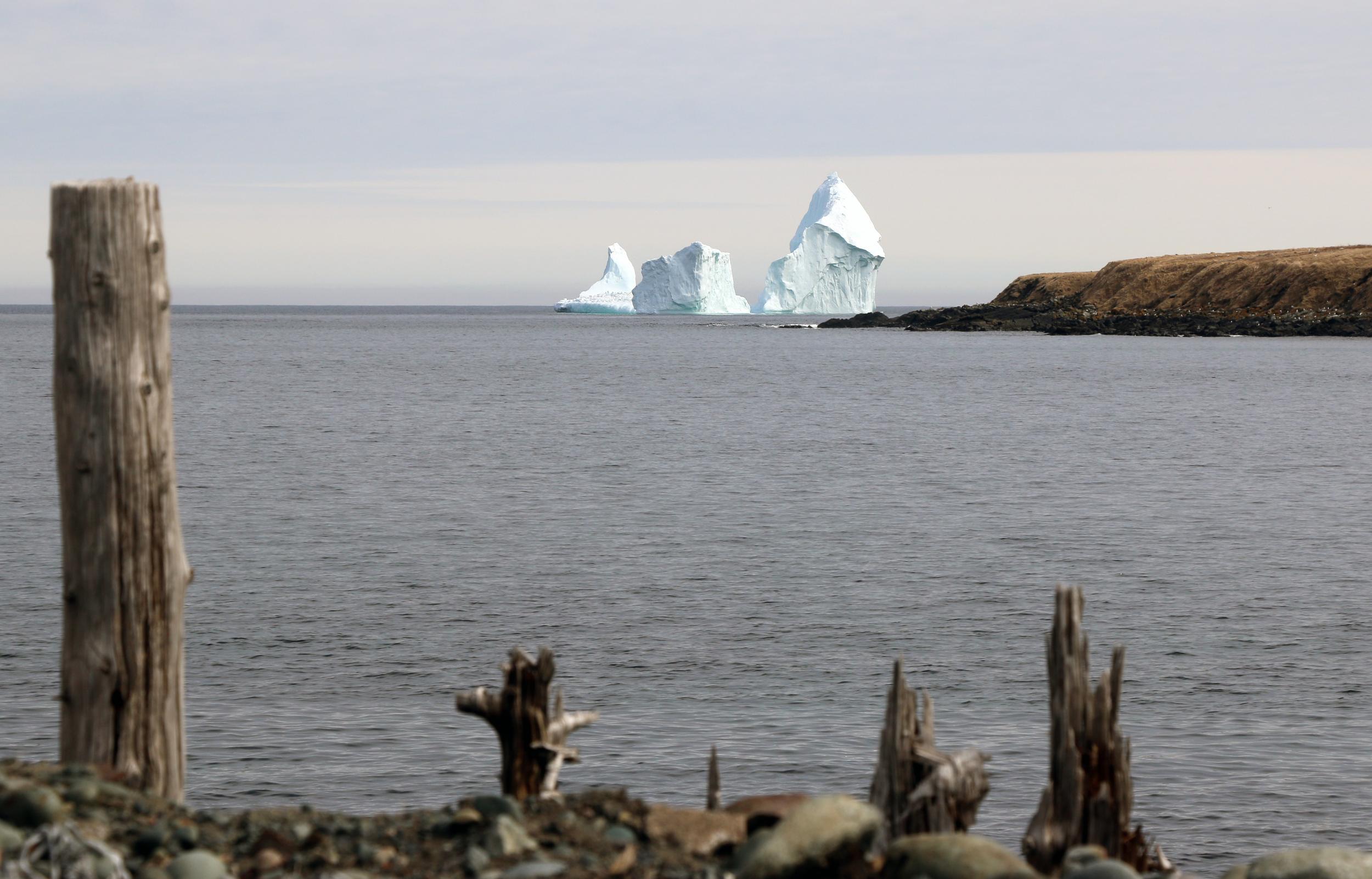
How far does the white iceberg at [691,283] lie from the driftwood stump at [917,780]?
167 m

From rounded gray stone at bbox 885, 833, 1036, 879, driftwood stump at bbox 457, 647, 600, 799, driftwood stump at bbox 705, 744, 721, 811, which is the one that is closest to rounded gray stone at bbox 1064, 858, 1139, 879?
rounded gray stone at bbox 885, 833, 1036, 879

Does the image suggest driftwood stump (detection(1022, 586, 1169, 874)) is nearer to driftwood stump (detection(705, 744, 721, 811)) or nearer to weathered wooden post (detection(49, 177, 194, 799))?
driftwood stump (detection(705, 744, 721, 811))

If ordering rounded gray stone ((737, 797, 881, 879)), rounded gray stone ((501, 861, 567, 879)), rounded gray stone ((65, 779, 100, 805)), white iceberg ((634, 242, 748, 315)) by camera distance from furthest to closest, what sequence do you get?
white iceberg ((634, 242, 748, 315)) < rounded gray stone ((737, 797, 881, 879)) < rounded gray stone ((65, 779, 100, 805)) < rounded gray stone ((501, 861, 567, 879))

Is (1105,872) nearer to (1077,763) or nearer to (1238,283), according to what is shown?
(1077,763)

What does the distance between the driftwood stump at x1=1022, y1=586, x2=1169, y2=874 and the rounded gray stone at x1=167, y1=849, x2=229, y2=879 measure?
164 inches

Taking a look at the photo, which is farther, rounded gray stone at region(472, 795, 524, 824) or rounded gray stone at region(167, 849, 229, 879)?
rounded gray stone at region(472, 795, 524, 824)

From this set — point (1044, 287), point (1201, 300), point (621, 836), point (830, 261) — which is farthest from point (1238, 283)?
point (621, 836)

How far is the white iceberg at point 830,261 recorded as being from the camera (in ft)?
509

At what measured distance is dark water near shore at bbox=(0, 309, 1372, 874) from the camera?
40.7 ft

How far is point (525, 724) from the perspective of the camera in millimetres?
7430

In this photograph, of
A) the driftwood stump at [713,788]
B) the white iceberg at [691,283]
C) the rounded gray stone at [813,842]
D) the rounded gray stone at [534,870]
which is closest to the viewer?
the rounded gray stone at [534,870]

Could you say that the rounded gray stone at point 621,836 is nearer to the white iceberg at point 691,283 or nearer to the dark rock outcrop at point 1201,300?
the dark rock outcrop at point 1201,300

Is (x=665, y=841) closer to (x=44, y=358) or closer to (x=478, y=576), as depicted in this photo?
(x=478, y=576)

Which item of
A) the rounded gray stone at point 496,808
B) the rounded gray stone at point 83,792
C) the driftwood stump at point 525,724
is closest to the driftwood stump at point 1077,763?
the driftwood stump at point 525,724
